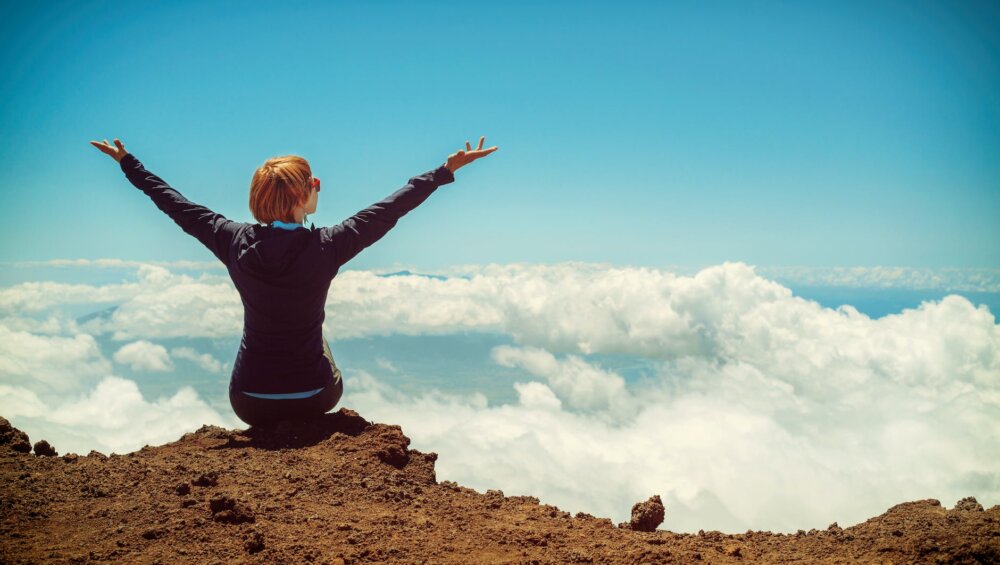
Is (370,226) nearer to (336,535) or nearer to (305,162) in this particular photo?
(305,162)

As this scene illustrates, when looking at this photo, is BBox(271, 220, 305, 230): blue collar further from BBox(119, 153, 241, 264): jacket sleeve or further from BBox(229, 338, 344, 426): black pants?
BBox(229, 338, 344, 426): black pants

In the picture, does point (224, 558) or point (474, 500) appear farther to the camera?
point (474, 500)

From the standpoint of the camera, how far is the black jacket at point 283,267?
25.5 ft

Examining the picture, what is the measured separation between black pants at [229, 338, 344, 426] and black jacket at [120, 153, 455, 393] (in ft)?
0.42

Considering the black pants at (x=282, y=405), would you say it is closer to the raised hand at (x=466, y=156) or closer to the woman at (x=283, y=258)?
the woman at (x=283, y=258)

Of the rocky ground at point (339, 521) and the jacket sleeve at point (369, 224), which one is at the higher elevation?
the jacket sleeve at point (369, 224)

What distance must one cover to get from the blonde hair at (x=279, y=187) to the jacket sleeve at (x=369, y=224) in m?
0.49

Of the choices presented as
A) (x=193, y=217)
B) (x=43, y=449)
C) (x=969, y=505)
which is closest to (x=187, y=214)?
(x=193, y=217)

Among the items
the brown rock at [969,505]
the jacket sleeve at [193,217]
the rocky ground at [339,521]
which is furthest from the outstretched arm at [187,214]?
the brown rock at [969,505]

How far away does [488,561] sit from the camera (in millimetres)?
5605

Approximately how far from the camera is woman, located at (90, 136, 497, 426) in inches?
305

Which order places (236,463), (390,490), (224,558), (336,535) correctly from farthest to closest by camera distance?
(236,463) → (390,490) → (336,535) → (224,558)

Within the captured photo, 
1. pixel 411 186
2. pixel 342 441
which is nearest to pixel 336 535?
pixel 342 441

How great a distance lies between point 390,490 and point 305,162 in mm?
3807
